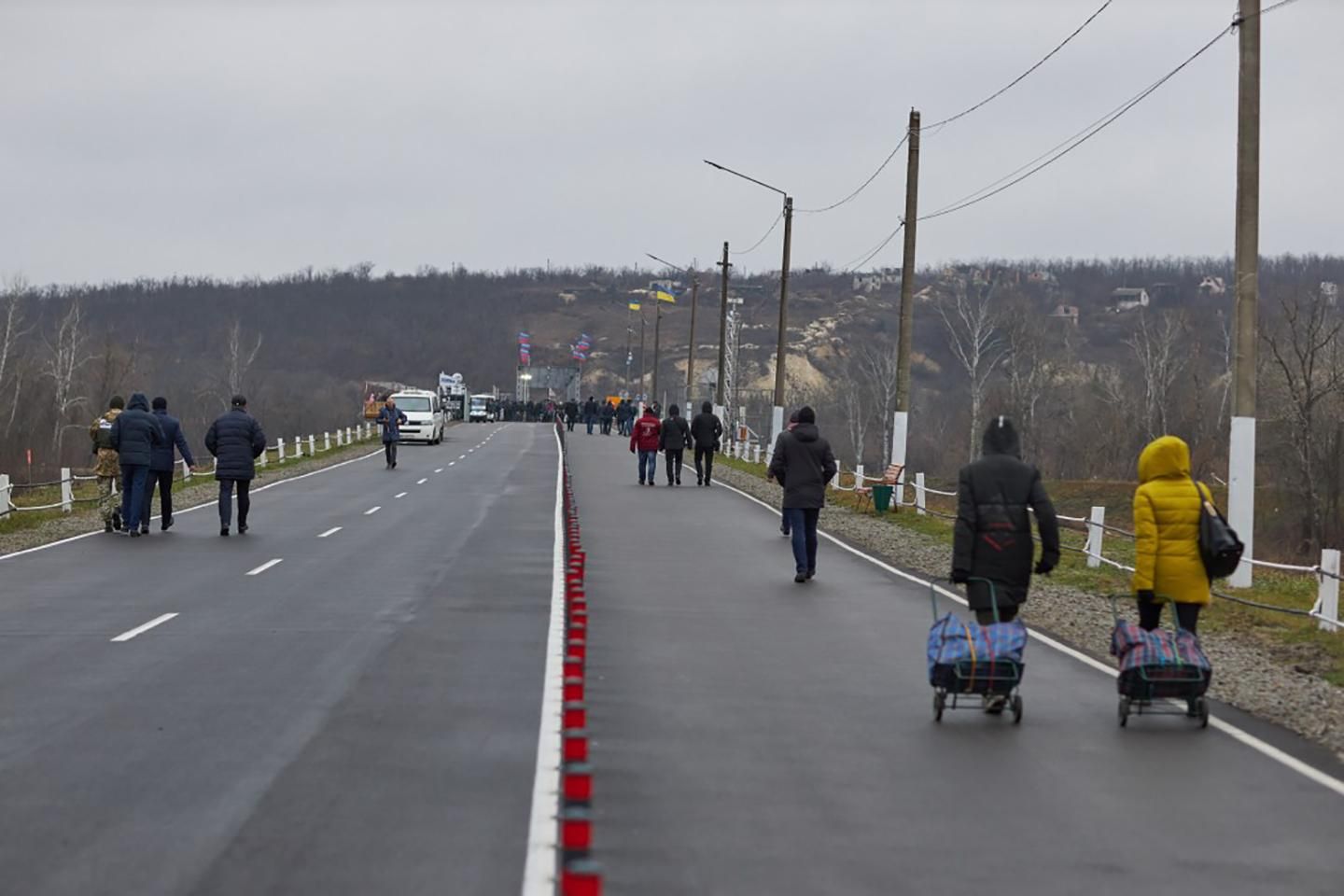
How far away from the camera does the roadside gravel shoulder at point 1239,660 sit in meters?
10.8

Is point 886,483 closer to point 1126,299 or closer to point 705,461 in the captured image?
point 705,461

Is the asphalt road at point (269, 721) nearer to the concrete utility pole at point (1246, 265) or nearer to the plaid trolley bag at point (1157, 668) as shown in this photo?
the plaid trolley bag at point (1157, 668)

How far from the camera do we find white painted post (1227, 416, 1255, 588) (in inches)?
712

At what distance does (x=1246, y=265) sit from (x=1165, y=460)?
30.7ft

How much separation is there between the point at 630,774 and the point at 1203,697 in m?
3.92

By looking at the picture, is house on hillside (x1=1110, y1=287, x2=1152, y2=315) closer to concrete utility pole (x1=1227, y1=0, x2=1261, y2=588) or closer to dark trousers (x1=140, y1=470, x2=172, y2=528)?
dark trousers (x1=140, y1=470, x2=172, y2=528)

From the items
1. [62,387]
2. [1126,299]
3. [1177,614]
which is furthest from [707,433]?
[1126,299]

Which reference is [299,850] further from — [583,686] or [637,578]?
[637,578]

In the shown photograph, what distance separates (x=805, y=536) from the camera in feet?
61.9

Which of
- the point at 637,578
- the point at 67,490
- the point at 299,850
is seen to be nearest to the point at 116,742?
the point at 299,850

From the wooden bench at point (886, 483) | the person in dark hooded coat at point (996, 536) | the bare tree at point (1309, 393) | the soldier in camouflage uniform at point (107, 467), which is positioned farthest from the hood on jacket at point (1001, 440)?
the bare tree at point (1309, 393)

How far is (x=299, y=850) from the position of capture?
6.70m

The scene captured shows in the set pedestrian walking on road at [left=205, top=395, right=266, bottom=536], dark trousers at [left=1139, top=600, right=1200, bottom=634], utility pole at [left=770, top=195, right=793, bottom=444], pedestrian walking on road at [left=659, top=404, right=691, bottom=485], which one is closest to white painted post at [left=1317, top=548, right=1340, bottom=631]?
dark trousers at [left=1139, top=600, right=1200, bottom=634]

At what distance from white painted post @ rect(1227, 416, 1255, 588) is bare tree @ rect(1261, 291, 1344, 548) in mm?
38705
